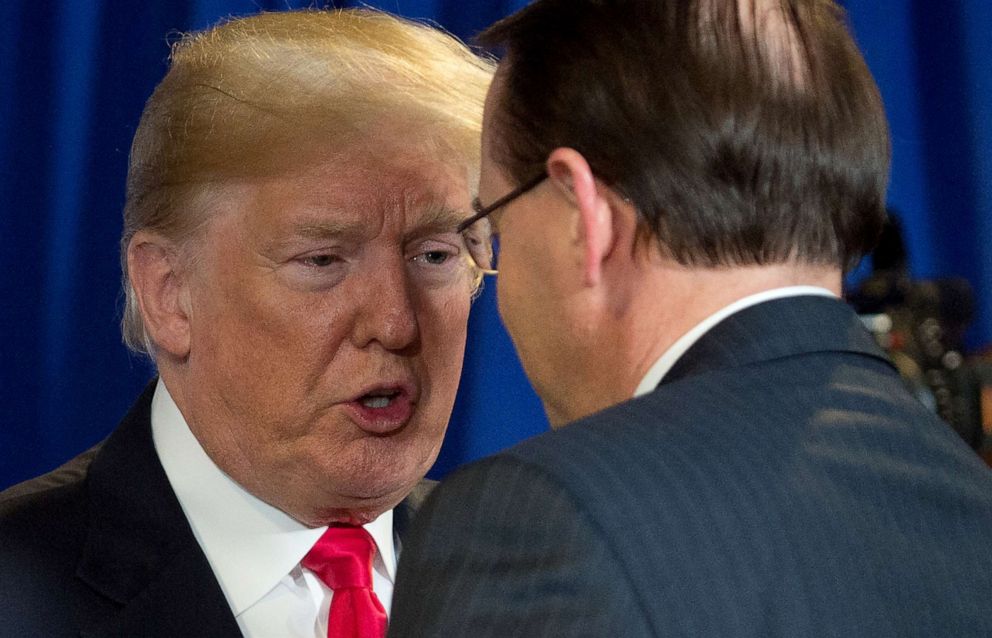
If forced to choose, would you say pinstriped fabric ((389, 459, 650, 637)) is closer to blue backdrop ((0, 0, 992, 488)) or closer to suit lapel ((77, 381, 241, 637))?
suit lapel ((77, 381, 241, 637))

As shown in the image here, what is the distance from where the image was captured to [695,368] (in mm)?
977

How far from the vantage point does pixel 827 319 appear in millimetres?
999

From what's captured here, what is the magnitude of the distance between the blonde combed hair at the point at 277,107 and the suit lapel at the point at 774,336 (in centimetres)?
70

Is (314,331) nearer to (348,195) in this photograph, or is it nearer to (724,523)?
(348,195)

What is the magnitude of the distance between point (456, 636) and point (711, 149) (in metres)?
0.43

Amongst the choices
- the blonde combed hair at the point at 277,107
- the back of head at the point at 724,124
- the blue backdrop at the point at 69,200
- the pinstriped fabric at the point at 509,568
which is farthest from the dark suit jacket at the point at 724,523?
the blue backdrop at the point at 69,200

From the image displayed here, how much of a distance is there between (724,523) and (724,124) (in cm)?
34

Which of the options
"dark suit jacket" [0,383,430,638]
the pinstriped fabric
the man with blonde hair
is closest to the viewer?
the pinstriped fabric

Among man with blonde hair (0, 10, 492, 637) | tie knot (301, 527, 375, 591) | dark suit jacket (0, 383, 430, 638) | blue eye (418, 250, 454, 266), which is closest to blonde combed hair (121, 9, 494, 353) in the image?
man with blonde hair (0, 10, 492, 637)

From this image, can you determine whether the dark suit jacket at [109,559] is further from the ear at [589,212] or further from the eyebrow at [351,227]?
A: the ear at [589,212]

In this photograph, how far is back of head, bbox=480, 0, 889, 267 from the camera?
102 centimetres

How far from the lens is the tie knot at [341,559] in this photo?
1.56 meters

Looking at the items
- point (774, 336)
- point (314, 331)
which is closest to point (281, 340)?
point (314, 331)

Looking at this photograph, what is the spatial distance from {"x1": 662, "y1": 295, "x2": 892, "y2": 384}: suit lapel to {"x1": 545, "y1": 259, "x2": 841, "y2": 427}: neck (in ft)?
0.10
